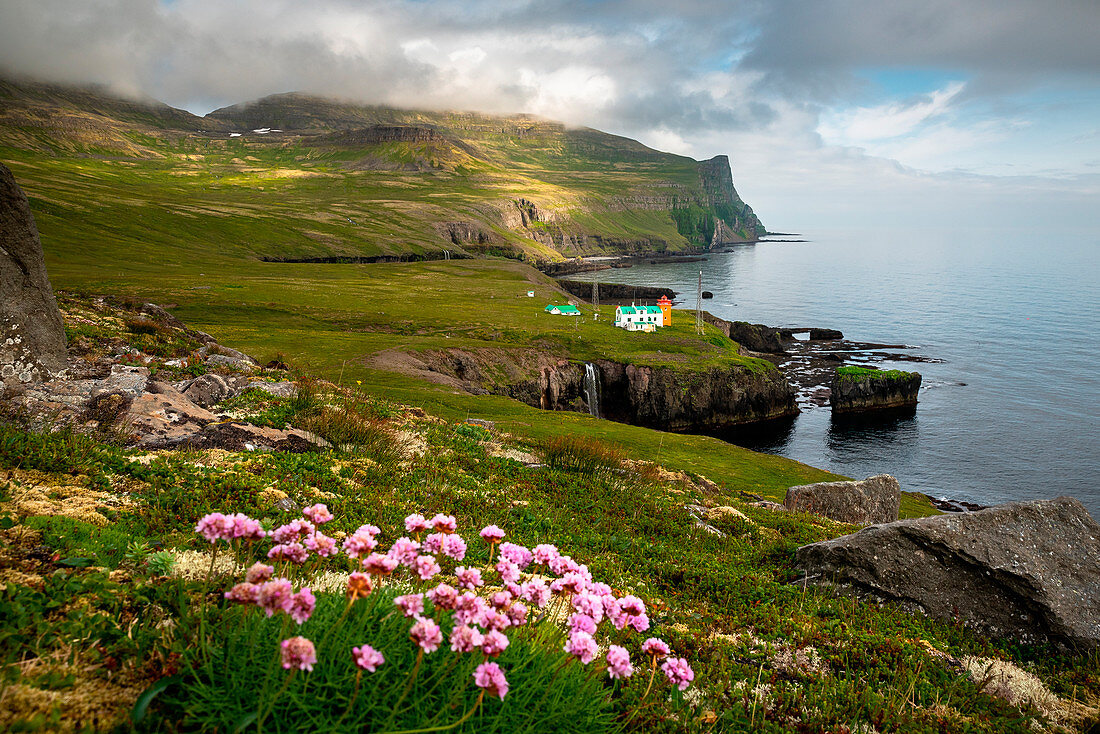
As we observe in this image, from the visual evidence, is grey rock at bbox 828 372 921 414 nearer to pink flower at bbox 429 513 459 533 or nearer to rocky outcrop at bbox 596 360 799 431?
rocky outcrop at bbox 596 360 799 431

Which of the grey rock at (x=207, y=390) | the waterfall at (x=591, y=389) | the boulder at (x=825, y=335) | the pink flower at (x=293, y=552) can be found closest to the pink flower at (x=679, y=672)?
the pink flower at (x=293, y=552)

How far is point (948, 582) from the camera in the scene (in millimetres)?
9727

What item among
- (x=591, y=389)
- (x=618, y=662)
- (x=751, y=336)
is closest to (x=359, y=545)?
(x=618, y=662)

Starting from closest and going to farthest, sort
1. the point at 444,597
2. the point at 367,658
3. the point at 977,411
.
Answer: the point at 367,658
the point at 444,597
the point at 977,411

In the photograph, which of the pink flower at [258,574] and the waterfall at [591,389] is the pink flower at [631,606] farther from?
the waterfall at [591,389]

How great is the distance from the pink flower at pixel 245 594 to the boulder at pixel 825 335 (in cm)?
12550

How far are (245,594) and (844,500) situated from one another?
75.6 feet

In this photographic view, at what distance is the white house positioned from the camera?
88875 mm

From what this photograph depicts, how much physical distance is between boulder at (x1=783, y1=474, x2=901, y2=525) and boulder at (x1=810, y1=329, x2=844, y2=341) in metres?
102

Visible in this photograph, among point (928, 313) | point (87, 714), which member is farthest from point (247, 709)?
point (928, 313)

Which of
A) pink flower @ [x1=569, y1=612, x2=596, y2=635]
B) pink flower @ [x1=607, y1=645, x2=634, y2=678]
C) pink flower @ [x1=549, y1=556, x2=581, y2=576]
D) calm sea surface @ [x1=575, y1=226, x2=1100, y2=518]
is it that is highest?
pink flower @ [x1=549, y1=556, x2=581, y2=576]

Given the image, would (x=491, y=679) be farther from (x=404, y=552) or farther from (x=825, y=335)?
(x=825, y=335)

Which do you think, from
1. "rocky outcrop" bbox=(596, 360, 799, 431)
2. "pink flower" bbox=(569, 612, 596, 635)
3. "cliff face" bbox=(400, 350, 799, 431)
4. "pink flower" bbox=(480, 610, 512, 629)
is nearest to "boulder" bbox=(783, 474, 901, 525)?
"pink flower" bbox=(569, 612, 596, 635)

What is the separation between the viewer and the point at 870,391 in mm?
73875
